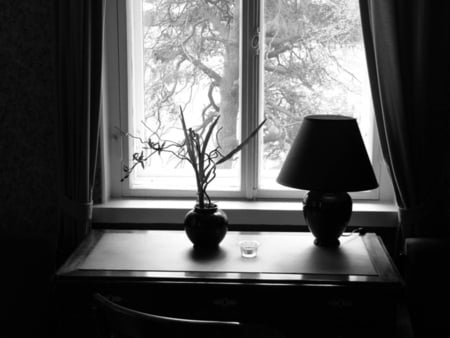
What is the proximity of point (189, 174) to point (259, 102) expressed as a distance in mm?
463

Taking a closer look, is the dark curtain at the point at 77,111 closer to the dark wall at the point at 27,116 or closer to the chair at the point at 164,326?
the dark wall at the point at 27,116

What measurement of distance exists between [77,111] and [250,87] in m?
0.75

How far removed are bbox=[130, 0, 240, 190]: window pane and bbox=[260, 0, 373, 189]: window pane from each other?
16 cm

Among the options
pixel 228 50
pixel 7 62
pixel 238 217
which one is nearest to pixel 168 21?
pixel 228 50

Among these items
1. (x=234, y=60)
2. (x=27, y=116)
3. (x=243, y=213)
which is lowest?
(x=243, y=213)

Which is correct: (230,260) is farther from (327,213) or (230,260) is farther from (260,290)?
(327,213)

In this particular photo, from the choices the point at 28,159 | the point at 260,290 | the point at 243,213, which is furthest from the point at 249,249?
the point at 28,159

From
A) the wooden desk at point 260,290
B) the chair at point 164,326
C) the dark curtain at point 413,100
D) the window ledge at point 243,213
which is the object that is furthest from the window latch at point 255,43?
the chair at point 164,326

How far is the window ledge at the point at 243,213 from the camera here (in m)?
2.61

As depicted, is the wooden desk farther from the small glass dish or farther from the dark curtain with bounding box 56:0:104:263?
Result: the dark curtain with bounding box 56:0:104:263

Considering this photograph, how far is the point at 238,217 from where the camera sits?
2.63 metres

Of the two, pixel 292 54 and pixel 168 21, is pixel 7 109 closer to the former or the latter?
pixel 168 21

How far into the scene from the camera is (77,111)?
2477mm

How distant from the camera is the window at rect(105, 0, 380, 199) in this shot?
2.63 meters
